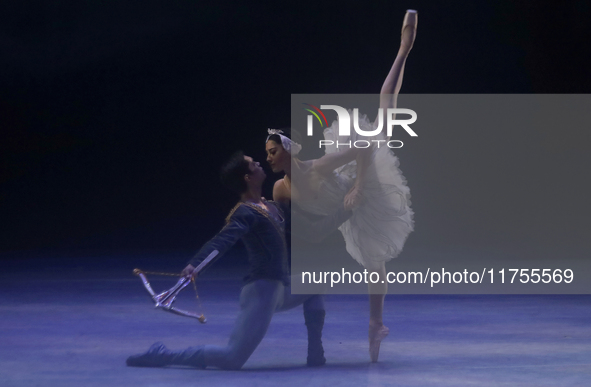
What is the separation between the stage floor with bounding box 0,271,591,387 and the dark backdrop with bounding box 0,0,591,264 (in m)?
2.74

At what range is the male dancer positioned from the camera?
94.3 inches

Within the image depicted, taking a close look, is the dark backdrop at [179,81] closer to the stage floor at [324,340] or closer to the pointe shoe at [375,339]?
the stage floor at [324,340]

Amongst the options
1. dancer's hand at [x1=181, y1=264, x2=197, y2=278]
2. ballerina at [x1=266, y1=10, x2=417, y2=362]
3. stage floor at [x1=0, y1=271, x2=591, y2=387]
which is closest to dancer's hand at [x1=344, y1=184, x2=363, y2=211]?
ballerina at [x1=266, y1=10, x2=417, y2=362]

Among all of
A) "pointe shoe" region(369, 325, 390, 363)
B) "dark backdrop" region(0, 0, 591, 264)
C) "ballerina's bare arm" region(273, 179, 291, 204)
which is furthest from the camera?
"dark backdrop" region(0, 0, 591, 264)

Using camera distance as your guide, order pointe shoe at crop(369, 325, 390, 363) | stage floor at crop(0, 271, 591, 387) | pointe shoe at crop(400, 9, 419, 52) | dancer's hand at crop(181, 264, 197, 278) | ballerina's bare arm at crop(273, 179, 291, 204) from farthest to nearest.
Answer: pointe shoe at crop(400, 9, 419, 52)
ballerina's bare arm at crop(273, 179, 291, 204)
pointe shoe at crop(369, 325, 390, 363)
stage floor at crop(0, 271, 591, 387)
dancer's hand at crop(181, 264, 197, 278)

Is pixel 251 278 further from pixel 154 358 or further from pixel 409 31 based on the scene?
pixel 409 31

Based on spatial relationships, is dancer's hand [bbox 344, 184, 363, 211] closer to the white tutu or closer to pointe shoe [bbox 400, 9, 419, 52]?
the white tutu

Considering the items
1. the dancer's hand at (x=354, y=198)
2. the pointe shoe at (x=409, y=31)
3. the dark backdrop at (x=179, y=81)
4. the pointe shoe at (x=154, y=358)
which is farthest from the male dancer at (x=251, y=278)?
the dark backdrop at (x=179, y=81)

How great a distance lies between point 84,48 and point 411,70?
3.38 m

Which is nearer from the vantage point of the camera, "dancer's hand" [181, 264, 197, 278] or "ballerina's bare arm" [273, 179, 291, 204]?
"dancer's hand" [181, 264, 197, 278]

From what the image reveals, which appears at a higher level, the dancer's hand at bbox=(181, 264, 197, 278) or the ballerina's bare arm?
the ballerina's bare arm

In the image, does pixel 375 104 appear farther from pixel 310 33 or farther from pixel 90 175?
pixel 90 175

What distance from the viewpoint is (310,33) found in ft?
21.3

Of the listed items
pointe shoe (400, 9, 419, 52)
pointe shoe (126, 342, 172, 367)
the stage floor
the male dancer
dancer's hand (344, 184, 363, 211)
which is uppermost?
pointe shoe (400, 9, 419, 52)
